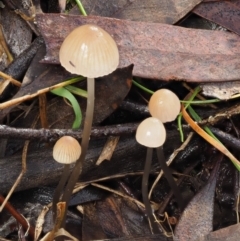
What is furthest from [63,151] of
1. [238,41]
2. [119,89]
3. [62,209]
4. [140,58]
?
[238,41]

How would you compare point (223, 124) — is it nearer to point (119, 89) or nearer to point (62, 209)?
point (119, 89)

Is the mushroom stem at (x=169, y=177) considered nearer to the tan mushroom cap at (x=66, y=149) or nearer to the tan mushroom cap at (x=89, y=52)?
the tan mushroom cap at (x=66, y=149)

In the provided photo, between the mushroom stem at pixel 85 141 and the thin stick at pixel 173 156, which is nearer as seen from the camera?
the mushroom stem at pixel 85 141

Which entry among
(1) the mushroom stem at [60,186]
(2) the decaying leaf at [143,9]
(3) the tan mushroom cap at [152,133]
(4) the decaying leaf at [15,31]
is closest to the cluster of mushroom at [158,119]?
(3) the tan mushroom cap at [152,133]

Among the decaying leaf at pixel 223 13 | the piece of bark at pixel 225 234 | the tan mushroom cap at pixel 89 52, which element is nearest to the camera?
the tan mushroom cap at pixel 89 52

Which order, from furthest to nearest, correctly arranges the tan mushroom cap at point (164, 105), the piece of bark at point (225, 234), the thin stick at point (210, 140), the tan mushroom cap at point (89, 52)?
the thin stick at point (210, 140), the piece of bark at point (225, 234), the tan mushroom cap at point (164, 105), the tan mushroom cap at point (89, 52)

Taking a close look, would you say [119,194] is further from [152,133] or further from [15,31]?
[15,31]

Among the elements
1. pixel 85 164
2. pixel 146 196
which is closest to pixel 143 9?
pixel 85 164

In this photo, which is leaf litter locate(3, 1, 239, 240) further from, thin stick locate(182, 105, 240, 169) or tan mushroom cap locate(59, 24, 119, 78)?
tan mushroom cap locate(59, 24, 119, 78)
